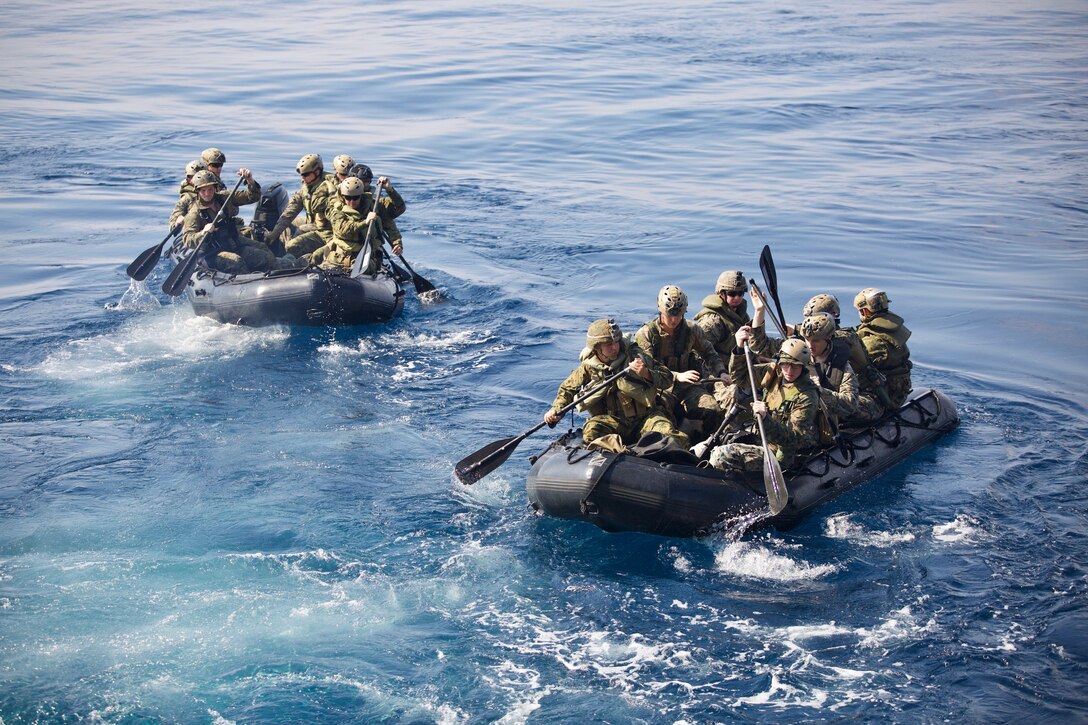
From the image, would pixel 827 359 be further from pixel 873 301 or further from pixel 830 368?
pixel 873 301

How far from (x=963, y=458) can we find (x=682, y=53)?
105 feet

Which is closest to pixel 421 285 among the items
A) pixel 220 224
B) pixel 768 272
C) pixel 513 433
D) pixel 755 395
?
pixel 220 224

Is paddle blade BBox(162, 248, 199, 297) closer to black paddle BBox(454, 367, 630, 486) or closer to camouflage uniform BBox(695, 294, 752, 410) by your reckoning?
black paddle BBox(454, 367, 630, 486)

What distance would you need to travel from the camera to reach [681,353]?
12.3 m

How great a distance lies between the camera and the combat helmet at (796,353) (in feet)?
36.7

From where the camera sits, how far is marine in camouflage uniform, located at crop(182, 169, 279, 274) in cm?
1823

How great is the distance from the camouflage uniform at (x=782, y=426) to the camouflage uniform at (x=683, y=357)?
2.28ft

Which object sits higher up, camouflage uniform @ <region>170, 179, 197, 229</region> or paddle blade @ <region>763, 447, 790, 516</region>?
camouflage uniform @ <region>170, 179, 197, 229</region>

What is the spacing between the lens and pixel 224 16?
178 ft

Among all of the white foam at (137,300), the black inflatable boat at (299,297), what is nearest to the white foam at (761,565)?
the black inflatable boat at (299,297)

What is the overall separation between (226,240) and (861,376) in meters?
10.4

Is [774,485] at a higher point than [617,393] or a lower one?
lower

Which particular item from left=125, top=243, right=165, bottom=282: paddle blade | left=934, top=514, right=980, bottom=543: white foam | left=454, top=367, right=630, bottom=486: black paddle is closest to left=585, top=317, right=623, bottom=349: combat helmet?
left=454, top=367, right=630, bottom=486: black paddle

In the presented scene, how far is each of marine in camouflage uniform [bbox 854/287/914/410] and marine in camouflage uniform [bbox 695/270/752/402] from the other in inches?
54.7
